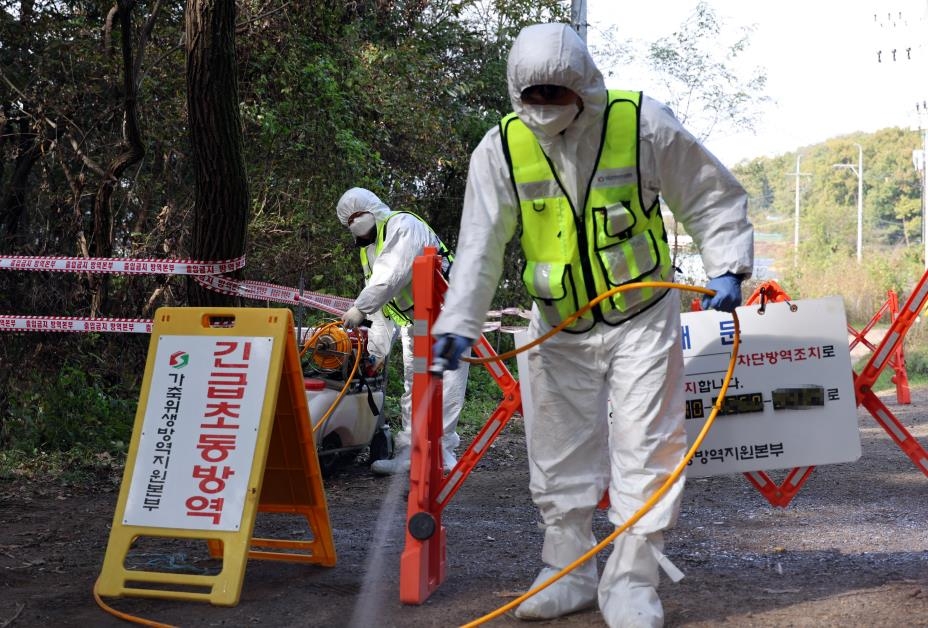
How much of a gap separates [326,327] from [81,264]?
1893mm

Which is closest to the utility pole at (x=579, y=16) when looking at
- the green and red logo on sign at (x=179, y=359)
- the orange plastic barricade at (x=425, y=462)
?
the orange plastic barricade at (x=425, y=462)

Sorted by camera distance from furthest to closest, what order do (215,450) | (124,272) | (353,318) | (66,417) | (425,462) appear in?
(66,417) → (124,272) → (353,318) → (215,450) → (425,462)

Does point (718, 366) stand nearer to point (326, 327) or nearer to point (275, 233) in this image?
point (326, 327)

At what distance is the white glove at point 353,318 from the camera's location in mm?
7004

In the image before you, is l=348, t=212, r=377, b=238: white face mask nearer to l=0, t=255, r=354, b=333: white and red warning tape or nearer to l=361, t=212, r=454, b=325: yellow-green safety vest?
l=361, t=212, r=454, b=325: yellow-green safety vest

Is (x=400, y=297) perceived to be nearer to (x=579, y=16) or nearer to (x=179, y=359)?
(x=179, y=359)

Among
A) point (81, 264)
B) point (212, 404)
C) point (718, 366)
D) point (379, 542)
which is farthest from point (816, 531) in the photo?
point (81, 264)

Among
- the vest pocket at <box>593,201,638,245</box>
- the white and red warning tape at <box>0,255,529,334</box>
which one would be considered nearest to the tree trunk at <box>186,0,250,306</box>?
the white and red warning tape at <box>0,255,529,334</box>

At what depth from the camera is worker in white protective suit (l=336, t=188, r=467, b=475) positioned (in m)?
7.03

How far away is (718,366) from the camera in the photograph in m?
5.24

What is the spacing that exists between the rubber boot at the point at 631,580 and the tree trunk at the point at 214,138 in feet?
13.7

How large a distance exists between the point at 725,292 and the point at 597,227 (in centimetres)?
50

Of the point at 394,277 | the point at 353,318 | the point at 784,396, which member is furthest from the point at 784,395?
the point at 353,318

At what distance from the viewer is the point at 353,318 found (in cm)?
703
